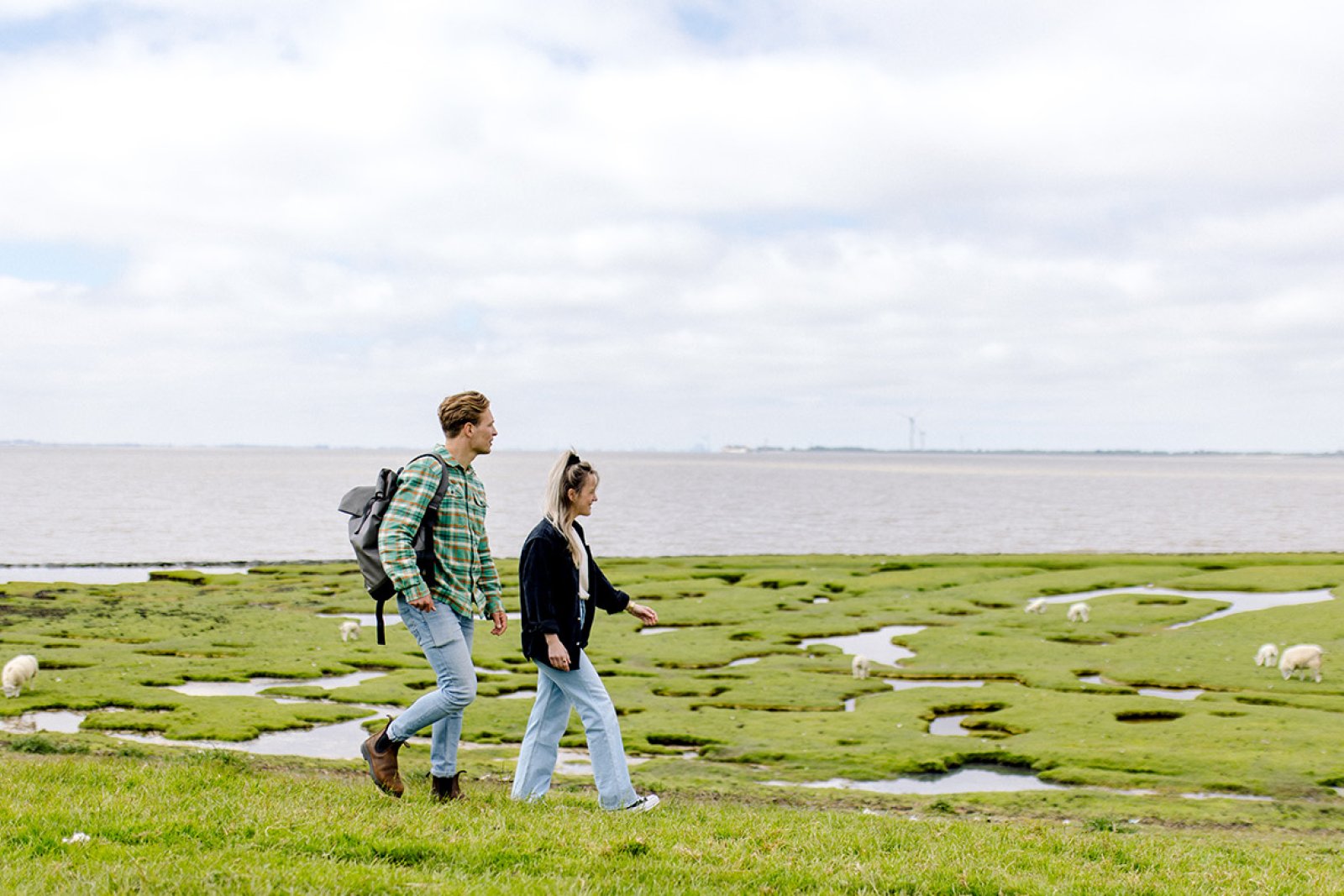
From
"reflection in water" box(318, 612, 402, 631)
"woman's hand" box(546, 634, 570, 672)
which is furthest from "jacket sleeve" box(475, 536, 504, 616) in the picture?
"reflection in water" box(318, 612, 402, 631)

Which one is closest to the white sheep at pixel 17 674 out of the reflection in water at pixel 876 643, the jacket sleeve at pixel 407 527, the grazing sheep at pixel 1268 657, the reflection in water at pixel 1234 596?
the jacket sleeve at pixel 407 527

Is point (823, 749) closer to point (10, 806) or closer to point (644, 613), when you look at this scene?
point (644, 613)

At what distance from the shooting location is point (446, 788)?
1125cm

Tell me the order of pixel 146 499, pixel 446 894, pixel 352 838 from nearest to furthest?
pixel 446 894 → pixel 352 838 → pixel 146 499

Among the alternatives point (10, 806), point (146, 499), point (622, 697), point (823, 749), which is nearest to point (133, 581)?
point (622, 697)

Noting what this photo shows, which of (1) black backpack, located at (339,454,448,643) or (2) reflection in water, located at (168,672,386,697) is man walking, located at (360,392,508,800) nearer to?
(1) black backpack, located at (339,454,448,643)

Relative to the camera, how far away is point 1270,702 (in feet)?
82.4

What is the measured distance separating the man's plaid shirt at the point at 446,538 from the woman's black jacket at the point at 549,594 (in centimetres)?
37

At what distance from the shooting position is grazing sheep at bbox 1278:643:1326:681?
88.4ft

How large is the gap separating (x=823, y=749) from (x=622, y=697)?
6.41 meters

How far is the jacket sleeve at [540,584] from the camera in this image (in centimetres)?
1061

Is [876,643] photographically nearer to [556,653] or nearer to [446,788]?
[446,788]

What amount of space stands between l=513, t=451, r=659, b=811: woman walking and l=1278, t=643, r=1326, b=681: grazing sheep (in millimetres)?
22009

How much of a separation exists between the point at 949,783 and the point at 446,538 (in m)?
12.1
